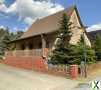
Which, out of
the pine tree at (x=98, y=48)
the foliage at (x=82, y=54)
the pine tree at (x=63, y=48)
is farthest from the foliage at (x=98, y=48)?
the pine tree at (x=63, y=48)

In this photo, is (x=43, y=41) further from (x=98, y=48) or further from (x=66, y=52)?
(x=98, y=48)

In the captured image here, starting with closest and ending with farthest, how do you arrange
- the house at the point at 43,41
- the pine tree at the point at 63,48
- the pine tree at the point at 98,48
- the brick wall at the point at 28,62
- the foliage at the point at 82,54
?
the foliage at the point at 82,54, the pine tree at the point at 63,48, the brick wall at the point at 28,62, the house at the point at 43,41, the pine tree at the point at 98,48

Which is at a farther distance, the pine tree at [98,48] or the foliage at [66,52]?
the pine tree at [98,48]

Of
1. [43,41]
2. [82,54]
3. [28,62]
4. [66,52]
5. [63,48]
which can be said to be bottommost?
[28,62]

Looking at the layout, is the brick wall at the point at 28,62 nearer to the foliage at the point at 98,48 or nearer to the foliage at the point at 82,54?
the foliage at the point at 82,54

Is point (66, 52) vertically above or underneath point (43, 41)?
underneath

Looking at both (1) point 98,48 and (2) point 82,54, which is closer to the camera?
(2) point 82,54

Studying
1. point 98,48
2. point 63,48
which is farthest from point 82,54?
point 98,48

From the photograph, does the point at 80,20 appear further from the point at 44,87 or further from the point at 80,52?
the point at 44,87

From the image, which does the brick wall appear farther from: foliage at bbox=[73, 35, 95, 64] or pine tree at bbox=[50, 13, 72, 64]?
foliage at bbox=[73, 35, 95, 64]

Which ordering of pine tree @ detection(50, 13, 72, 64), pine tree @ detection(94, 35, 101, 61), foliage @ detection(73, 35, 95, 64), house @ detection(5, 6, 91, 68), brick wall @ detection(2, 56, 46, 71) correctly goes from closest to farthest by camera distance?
1. foliage @ detection(73, 35, 95, 64)
2. pine tree @ detection(50, 13, 72, 64)
3. brick wall @ detection(2, 56, 46, 71)
4. house @ detection(5, 6, 91, 68)
5. pine tree @ detection(94, 35, 101, 61)

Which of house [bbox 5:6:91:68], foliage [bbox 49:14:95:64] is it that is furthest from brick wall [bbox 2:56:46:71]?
foliage [bbox 49:14:95:64]

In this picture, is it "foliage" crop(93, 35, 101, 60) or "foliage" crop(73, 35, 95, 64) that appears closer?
"foliage" crop(73, 35, 95, 64)

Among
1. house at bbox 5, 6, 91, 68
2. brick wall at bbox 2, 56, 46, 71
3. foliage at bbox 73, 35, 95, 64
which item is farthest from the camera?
house at bbox 5, 6, 91, 68
